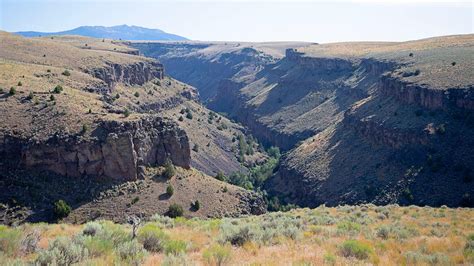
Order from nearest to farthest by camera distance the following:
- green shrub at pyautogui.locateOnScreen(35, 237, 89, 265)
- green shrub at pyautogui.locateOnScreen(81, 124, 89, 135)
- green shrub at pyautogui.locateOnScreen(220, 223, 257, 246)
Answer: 1. green shrub at pyautogui.locateOnScreen(35, 237, 89, 265)
2. green shrub at pyautogui.locateOnScreen(220, 223, 257, 246)
3. green shrub at pyautogui.locateOnScreen(81, 124, 89, 135)

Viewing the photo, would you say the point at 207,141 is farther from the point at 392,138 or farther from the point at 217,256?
the point at 217,256

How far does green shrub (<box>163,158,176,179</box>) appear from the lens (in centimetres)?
4744

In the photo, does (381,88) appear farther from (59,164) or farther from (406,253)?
(406,253)

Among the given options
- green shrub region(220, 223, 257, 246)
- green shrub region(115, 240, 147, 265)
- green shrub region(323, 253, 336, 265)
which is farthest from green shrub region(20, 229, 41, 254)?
green shrub region(323, 253, 336, 265)

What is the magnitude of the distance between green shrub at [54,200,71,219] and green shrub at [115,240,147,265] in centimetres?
2735

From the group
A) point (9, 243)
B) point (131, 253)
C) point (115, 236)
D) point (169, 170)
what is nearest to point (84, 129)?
point (169, 170)

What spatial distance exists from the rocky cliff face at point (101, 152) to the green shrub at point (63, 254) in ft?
99.9

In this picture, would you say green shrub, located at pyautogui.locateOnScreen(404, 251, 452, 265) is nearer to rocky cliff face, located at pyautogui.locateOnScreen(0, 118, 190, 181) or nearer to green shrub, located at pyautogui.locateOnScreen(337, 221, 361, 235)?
green shrub, located at pyautogui.locateOnScreen(337, 221, 361, 235)

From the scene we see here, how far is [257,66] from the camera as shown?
198 metres

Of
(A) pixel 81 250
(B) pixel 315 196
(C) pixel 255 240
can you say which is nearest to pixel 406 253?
(C) pixel 255 240

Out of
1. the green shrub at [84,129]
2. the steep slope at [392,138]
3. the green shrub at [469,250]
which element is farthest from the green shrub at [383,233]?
the steep slope at [392,138]

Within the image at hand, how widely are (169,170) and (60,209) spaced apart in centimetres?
1328

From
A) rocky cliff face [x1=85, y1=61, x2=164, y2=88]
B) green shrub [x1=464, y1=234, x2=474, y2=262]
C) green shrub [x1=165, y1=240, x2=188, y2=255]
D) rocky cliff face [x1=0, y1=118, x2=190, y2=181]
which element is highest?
rocky cliff face [x1=85, y1=61, x2=164, y2=88]

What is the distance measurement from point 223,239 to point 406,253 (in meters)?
6.57
